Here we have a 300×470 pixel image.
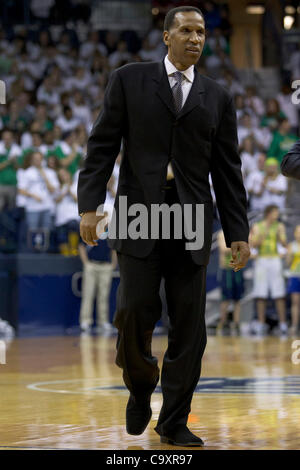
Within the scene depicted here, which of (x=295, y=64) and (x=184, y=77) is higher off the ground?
(x=295, y=64)

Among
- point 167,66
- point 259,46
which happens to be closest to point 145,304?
point 167,66

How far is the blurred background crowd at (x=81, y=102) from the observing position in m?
15.9

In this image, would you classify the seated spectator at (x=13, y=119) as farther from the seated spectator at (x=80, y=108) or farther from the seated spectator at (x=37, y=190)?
the seated spectator at (x=37, y=190)

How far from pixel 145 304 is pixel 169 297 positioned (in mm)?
178

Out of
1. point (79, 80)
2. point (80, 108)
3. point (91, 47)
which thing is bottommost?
point (80, 108)

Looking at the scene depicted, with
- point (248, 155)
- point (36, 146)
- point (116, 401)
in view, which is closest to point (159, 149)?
point (116, 401)

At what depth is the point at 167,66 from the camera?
206 inches

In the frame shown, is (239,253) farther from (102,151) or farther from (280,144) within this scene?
(280,144)

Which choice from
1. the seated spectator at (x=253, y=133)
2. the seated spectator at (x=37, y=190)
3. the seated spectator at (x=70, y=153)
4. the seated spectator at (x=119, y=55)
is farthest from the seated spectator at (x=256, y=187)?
the seated spectator at (x=119, y=55)

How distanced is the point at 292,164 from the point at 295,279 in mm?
11733

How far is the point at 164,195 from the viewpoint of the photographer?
16.6 feet

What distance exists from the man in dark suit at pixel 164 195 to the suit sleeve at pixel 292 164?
0.32 metres

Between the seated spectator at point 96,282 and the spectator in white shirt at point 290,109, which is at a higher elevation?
the spectator in white shirt at point 290,109

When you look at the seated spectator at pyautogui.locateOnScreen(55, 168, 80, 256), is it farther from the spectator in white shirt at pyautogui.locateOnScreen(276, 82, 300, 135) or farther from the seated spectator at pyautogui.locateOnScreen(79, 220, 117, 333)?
the spectator in white shirt at pyautogui.locateOnScreen(276, 82, 300, 135)
